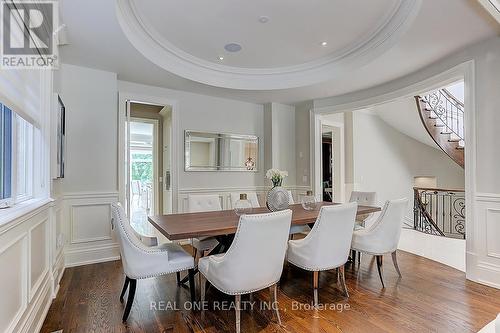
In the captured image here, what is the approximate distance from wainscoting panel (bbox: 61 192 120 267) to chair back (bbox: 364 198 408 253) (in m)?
Result: 3.27

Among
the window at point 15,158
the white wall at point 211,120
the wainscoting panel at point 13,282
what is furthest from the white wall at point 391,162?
the wainscoting panel at point 13,282

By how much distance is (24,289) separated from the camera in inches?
70.6

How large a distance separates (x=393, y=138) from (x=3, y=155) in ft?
24.6

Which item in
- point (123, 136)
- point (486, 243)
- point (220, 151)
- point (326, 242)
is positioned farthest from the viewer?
point (220, 151)

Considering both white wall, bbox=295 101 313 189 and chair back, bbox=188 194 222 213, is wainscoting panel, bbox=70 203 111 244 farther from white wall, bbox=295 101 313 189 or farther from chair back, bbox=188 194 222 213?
white wall, bbox=295 101 313 189

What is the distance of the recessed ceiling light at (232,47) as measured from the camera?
3.42 metres

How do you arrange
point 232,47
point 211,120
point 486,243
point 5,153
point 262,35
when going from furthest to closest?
point 211,120 → point 232,47 → point 262,35 → point 486,243 → point 5,153

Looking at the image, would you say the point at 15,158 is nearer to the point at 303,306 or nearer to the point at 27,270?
the point at 27,270

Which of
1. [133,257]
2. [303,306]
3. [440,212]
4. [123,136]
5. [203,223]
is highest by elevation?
[123,136]

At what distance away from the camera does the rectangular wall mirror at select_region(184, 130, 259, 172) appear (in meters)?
4.69

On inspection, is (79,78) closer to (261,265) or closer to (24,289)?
(24,289)

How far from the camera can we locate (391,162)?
6984 mm

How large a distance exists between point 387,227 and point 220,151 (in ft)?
10.0

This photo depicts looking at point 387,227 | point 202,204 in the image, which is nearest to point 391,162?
point 387,227
